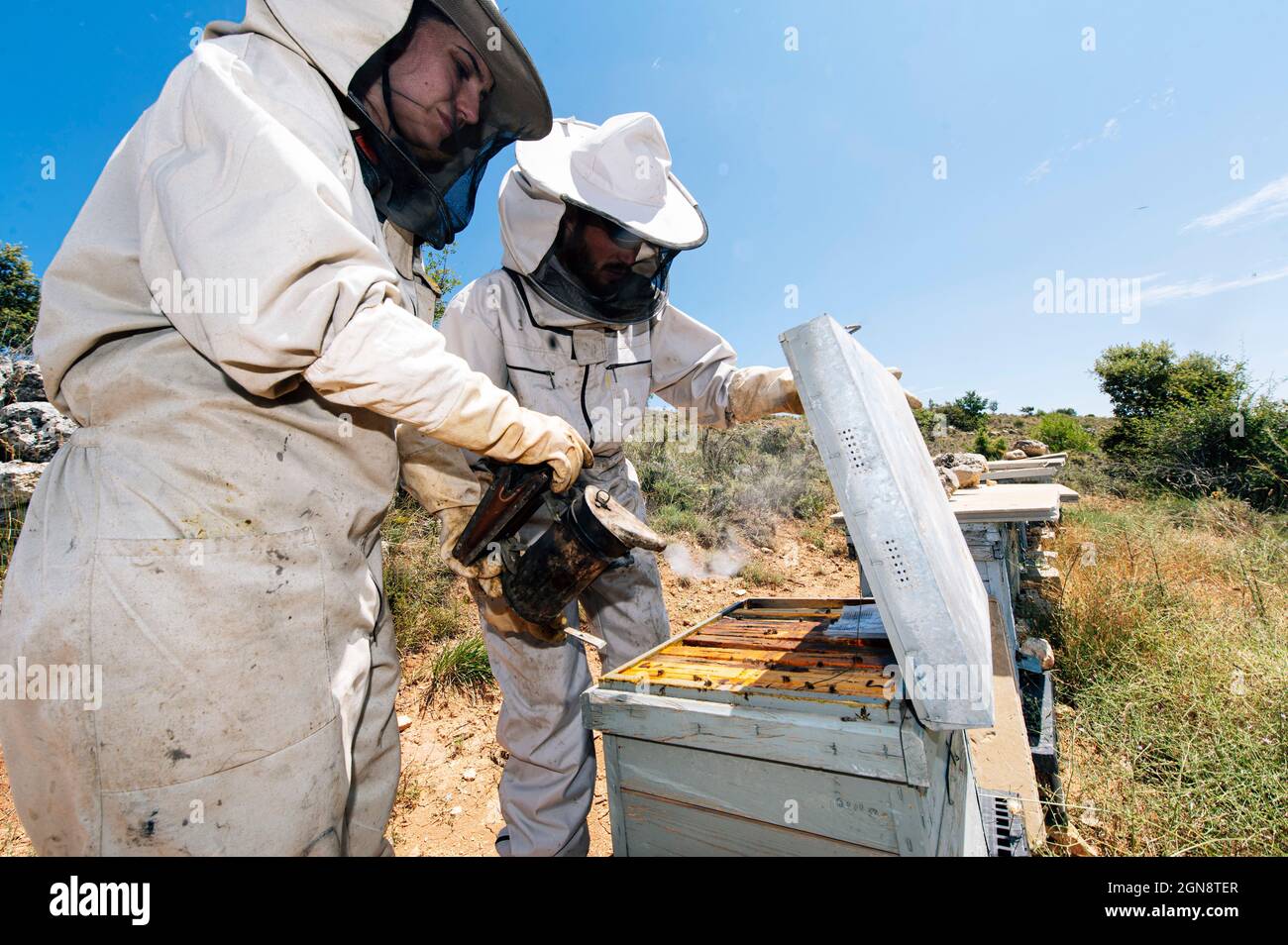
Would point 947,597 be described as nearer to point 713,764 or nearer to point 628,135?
point 713,764

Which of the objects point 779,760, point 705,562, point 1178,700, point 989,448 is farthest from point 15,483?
point 989,448

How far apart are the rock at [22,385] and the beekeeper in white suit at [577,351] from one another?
609cm

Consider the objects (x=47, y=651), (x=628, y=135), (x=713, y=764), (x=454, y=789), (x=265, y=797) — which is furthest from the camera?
(x=454, y=789)

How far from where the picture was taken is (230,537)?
124 cm

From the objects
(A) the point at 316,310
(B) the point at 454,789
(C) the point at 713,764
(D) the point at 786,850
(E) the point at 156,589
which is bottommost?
(B) the point at 454,789

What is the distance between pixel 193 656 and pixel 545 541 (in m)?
0.95

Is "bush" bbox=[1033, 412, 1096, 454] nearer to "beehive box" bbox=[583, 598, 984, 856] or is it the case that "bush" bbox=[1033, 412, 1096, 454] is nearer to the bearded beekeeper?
"beehive box" bbox=[583, 598, 984, 856]

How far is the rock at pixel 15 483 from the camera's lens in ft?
15.8

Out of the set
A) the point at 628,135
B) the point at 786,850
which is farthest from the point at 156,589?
the point at 628,135

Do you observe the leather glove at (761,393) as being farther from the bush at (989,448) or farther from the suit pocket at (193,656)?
the bush at (989,448)

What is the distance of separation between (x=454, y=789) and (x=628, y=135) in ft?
12.6

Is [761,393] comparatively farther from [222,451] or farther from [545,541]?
[222,451]

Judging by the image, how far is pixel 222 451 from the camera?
127 cm

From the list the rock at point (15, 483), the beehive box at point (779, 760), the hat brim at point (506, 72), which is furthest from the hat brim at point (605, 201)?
the rock at point (15, 483)
